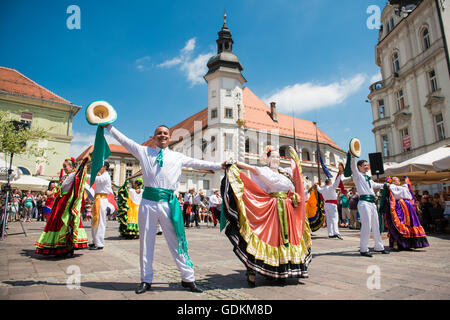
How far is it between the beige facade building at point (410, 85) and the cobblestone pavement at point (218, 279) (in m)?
24.1

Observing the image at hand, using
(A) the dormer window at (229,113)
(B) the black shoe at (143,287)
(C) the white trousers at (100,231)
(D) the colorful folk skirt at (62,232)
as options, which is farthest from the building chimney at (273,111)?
(B) the black shoe at (143,287)

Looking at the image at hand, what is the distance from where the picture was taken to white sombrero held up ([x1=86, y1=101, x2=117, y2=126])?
3486 mm

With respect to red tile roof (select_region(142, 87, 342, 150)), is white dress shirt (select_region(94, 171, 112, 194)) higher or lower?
lower

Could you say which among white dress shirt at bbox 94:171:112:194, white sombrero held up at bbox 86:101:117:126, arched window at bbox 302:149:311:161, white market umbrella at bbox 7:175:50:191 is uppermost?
arched window at bbox 302:149:311:161

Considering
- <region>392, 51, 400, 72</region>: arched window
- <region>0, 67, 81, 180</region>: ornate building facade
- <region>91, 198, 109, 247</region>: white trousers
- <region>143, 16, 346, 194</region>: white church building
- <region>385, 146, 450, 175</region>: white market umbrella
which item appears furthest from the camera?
<region>143, 16, 346, 194</region>: white church building

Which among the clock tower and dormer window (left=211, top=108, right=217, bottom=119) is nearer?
the clock tower

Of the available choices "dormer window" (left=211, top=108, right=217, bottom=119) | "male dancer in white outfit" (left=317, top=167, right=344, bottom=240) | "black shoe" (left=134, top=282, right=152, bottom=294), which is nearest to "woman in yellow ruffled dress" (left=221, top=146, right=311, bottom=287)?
"black shoe" (left=134, top=282, right=152, bottom=294)

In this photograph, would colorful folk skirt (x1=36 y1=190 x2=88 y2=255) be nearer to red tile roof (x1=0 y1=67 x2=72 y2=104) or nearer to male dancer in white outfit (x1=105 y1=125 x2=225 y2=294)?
male dancer in white outfit (x1=105 y1=125 x2=225 y2=294)

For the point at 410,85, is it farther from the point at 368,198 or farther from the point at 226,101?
the point at 368,198

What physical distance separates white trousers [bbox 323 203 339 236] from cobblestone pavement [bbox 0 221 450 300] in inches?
173

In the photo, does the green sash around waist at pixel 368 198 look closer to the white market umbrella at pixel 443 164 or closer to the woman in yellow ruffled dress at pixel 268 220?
the woman in yellow ruffled dress at pixel 268 220

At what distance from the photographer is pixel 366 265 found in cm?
491

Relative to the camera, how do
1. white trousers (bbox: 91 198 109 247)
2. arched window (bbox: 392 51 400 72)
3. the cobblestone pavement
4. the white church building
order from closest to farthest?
1. the cobblestone pavement
2. white trousers (bbox: 91 198 109 247)
3. arched window (bbox: 392 51 400 72)
4. the white church building
